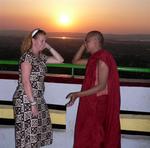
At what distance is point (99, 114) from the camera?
146 inches

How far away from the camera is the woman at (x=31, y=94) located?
140 inches

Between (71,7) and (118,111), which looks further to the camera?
(71,7)

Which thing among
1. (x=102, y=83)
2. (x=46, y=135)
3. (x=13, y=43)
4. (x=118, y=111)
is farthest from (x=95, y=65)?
(x=13, y=43)

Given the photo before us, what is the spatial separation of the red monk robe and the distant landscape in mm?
1017

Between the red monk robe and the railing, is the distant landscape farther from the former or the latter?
the red monk robe

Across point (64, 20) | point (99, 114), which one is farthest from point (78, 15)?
point (99, 114)

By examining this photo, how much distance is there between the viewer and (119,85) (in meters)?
3.75

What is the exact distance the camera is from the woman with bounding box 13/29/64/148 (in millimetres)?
3549

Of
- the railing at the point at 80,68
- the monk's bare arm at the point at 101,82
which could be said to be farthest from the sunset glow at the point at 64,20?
the monk's bare arm at the point at 101,82

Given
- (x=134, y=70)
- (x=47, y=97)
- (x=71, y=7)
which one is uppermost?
(x=71, y=7)

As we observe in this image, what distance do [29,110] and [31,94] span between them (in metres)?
0.16

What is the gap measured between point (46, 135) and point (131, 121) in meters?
0.80

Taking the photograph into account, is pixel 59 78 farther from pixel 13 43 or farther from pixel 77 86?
pixel 13 43

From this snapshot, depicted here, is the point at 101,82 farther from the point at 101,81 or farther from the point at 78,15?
the point at 78,15
